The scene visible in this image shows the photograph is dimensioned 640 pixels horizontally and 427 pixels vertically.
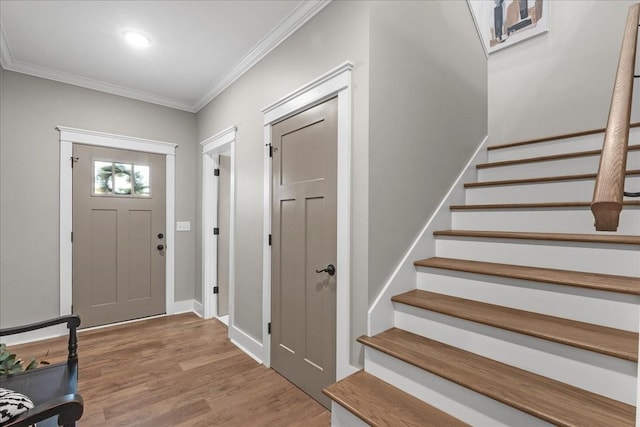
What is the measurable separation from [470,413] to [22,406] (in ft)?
5.50

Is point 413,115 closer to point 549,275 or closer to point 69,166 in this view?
point 549,275

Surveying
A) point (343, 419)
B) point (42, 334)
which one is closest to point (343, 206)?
point (343, 419)

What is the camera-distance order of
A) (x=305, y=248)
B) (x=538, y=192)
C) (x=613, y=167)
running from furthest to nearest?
(x=305, y=248)
(x=538, y=192)
(x=613, y=167)

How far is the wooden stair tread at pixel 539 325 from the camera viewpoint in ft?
3.60

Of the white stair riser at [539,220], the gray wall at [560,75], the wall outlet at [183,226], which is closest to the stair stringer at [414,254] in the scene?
the white stair riser at [539,220]

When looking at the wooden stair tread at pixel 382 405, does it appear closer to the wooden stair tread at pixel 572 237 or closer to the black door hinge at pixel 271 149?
the wooden stair tread at pixel 572 237

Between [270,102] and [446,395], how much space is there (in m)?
2.41

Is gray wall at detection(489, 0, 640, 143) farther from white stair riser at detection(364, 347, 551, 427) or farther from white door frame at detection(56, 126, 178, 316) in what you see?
white door frame at detection(56, 126, 178, 316)

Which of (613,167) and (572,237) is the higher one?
(613,167)

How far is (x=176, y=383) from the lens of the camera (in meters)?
2.28

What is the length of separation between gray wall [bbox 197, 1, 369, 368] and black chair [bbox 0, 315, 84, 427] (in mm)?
1315

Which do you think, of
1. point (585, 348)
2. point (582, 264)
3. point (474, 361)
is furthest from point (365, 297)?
point (582, 264)

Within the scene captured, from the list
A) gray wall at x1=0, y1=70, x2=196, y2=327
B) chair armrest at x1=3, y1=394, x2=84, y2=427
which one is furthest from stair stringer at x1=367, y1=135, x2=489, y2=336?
gray wall at x1=0, y1=70, x2=196, y2=327

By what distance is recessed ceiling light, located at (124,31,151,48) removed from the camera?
248 cm
